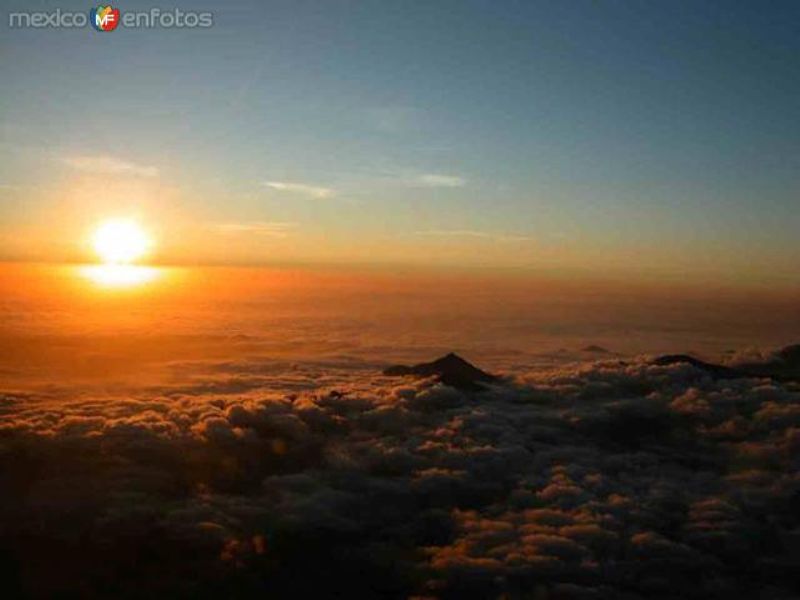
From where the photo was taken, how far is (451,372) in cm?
17950

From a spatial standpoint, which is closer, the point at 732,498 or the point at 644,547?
the point at 644,547

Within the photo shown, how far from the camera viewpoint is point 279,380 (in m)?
182

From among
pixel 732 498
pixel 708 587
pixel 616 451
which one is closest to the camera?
pixel 708 587

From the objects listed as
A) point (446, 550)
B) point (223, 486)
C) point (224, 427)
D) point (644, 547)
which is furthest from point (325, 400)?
point (644, 547)

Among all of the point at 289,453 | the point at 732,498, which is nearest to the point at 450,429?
the point at 289,453

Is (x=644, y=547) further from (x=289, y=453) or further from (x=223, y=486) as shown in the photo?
(x=289, y=453)

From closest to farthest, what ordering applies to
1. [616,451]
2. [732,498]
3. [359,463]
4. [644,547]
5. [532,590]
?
1. [532,590]
2. [644,547]
3. [732,498]
4. [359,463]
5. [616,451]

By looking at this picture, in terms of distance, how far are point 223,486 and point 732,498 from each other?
69.4m

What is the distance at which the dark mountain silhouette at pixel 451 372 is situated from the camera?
170 metres

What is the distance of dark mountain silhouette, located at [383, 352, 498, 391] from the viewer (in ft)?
558

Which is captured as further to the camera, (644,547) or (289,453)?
(289,453)

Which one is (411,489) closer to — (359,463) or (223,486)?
(359,463)

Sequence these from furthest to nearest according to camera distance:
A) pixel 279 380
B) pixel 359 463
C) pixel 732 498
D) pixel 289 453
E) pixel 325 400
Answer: pixel 279 380
pixel 325 400
pixel 289 453
pixel 359 463
pixel 732 498

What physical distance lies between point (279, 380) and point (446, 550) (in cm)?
11633
